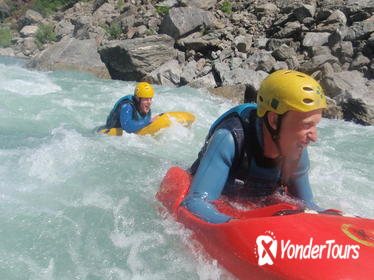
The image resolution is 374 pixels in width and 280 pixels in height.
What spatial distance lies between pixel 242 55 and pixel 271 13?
4.12 m

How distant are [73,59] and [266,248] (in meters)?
13.4

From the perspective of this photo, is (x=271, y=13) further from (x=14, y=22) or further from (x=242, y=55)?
(x=14, y=22)

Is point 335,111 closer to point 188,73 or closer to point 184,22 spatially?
point 188,73

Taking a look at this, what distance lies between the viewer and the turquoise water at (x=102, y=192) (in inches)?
106

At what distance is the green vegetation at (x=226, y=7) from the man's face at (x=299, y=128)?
15.6m

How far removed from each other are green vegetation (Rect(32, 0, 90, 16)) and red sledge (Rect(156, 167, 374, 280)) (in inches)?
1205

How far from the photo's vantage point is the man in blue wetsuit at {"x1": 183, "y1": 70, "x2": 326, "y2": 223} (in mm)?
2316

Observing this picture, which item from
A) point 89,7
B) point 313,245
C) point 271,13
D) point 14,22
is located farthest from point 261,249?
point 14,22

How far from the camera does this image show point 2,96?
28.7 feet

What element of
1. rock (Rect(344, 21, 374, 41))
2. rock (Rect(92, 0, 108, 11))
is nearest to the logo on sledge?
Answer: rock (Rect(344, 21, 374, 41))

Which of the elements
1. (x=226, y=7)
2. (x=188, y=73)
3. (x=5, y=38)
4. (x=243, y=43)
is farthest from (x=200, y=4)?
(x=5, y=38)

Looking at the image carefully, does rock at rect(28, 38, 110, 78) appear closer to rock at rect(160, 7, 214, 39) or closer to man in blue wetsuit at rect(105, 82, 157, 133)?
rock at rect(160, 7, 214, 39)

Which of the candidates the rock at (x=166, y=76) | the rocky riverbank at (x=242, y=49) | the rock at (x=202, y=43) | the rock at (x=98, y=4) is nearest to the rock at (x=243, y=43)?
the rocky riverbank at (x=242, y=49)

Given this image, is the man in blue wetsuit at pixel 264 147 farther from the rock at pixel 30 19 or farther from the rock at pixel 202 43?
the rock at pixel 30 19
